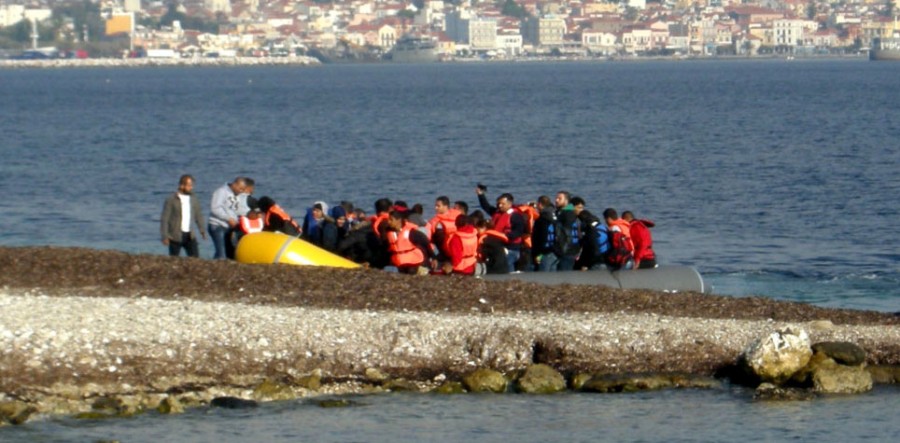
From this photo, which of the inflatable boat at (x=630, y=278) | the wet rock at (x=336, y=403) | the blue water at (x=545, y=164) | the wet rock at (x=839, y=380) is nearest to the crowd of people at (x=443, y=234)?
the inflatable boat at (x=630, y=278)

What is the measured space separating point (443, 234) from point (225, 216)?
9.85 ft

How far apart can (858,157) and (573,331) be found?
134 feet

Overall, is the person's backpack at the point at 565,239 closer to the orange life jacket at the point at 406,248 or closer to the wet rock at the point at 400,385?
the orange life jacket at the point at 406,248

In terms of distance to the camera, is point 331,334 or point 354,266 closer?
point 331,334

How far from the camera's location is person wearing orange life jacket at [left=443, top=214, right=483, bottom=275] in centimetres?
2100

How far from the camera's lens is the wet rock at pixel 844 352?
18.2 metres

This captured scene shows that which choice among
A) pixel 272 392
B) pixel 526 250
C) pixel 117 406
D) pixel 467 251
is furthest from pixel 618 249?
pixel 117 406

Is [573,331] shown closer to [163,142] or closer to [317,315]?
[317,315]

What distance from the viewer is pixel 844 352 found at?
18.2 m

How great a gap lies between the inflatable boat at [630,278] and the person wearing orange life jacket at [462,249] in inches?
10.5

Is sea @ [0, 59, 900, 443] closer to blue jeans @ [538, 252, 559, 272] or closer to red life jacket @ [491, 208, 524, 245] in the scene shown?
blue jeans @ [538, 252, 559, 272]

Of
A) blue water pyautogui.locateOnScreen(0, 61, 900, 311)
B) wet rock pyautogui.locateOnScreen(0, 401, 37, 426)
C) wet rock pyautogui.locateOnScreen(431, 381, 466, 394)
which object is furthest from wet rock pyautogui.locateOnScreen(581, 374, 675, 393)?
blue water pyautogui.locateOnScreen(0, 61, 900, 311)

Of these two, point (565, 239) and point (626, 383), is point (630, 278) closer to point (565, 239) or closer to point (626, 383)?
point (565, 239)

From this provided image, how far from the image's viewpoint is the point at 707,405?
17406 millimetres
